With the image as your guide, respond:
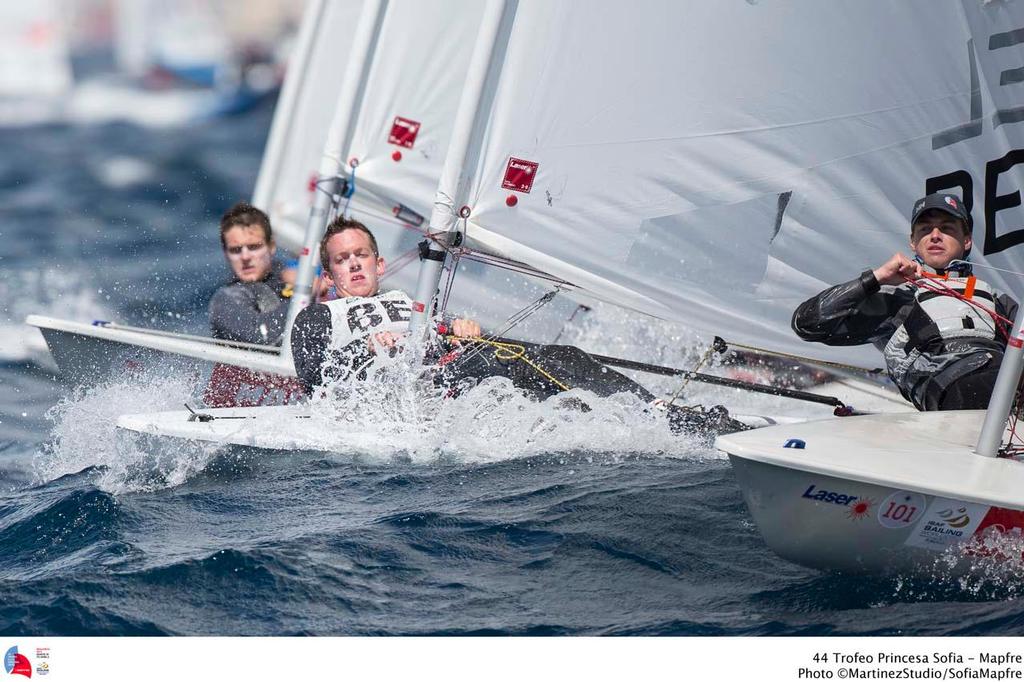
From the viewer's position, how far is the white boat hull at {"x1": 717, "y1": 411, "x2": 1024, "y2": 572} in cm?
283

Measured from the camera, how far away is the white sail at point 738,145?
4.14 m

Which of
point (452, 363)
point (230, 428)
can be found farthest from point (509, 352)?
point (230, 428)

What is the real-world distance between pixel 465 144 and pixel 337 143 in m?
1.49

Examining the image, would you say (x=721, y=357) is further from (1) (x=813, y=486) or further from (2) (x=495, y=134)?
(1) (x=813, y=486)

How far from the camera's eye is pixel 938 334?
3.81 m

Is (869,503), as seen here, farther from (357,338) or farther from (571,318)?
(571,318)

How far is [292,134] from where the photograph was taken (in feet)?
23.6

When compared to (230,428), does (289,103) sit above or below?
above

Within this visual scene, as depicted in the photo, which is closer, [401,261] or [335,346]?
[335,346]

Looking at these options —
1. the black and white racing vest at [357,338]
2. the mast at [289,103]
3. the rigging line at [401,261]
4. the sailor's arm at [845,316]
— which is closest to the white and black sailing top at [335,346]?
the black and white racing vest at [357,338]

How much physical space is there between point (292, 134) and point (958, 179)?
13.3 feet

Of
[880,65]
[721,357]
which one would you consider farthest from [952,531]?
[721,357]

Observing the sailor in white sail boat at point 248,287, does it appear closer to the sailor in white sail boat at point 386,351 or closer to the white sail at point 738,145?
the sailor in white sail boat at point 386,351
